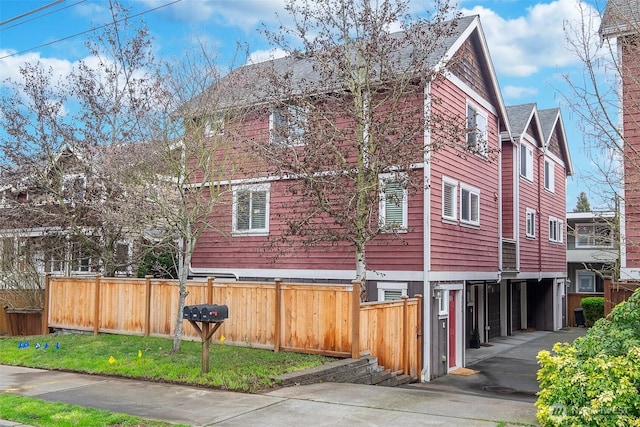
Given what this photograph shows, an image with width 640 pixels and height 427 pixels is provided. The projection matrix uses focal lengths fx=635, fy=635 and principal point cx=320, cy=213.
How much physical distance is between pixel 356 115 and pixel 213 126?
312 centimetres

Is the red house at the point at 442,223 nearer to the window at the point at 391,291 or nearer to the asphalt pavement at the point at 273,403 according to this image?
the window at the point at 391,291

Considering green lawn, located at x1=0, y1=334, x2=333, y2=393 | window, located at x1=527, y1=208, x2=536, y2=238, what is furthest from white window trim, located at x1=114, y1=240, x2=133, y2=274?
window, located at x1=527, y1=208, x2=536, y2=238

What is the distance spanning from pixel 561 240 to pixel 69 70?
72.7ft

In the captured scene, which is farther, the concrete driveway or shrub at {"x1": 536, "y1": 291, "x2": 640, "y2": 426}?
the concrete driveway

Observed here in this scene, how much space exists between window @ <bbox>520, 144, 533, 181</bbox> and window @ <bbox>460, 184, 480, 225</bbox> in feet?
18.4

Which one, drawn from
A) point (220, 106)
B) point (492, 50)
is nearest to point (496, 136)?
point (492, 50)

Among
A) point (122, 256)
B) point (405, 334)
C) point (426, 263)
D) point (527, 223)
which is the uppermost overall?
point (527, 223)

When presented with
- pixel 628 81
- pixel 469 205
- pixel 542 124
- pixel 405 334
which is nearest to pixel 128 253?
pixel 405 334

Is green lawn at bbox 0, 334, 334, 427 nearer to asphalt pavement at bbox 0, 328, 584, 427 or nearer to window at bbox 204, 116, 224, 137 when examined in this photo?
asphalt pavement at bbox 0, 328, 584, 427

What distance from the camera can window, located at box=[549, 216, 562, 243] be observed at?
91.1 ft

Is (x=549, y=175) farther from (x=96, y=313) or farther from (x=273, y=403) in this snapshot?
(x=273, y=403)

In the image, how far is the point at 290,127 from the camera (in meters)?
14.0

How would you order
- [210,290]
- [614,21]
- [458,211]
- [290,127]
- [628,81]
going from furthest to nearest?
1. [458,211]
2. [210,290]
3. [290,127]
4. [628,81]
5. [614,21]

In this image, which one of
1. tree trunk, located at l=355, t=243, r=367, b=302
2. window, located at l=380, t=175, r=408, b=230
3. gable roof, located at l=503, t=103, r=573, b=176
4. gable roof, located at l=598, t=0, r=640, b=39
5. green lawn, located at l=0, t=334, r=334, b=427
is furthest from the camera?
gable roof, located at l=503, t=103, r=573, b=176
